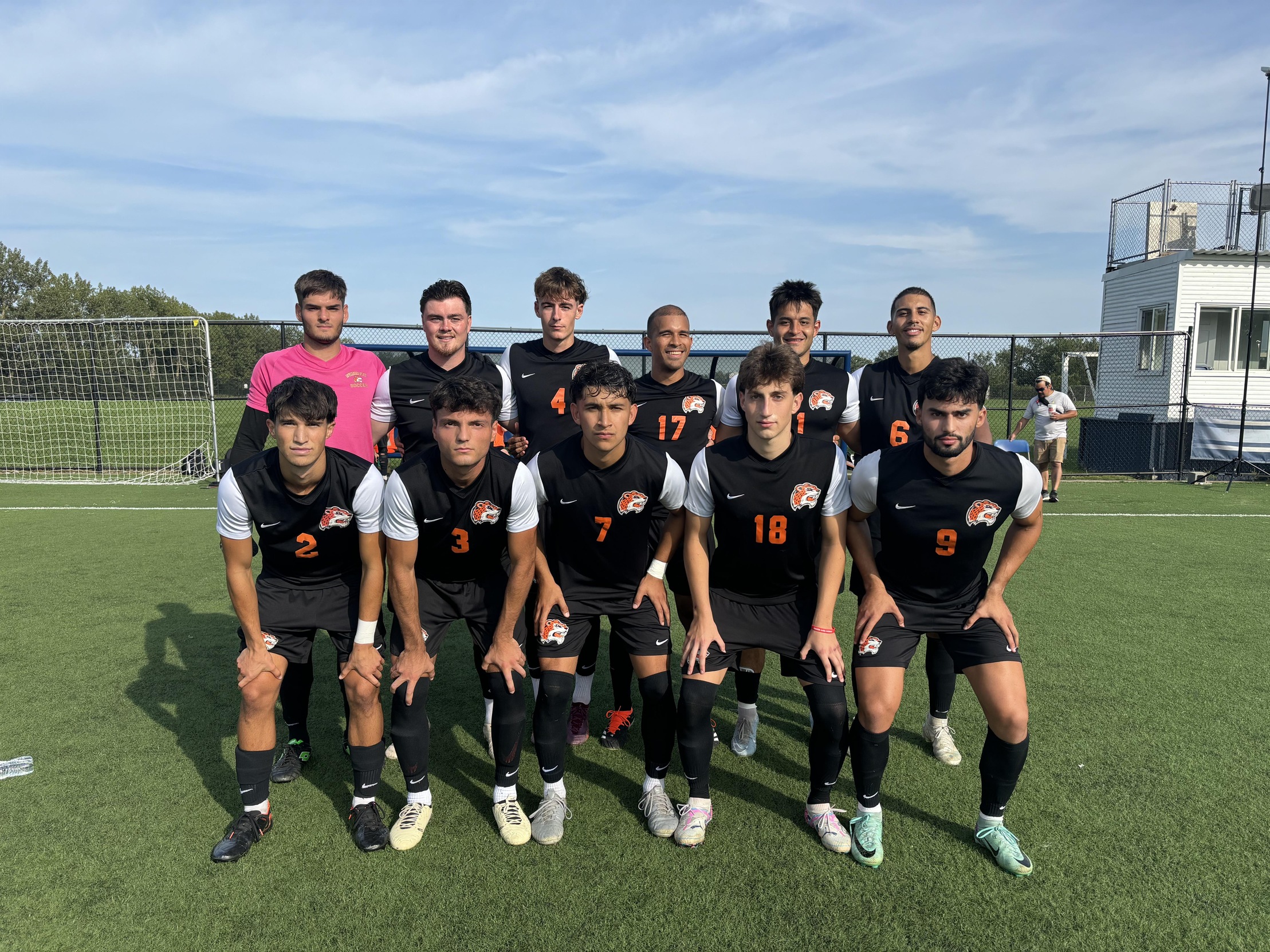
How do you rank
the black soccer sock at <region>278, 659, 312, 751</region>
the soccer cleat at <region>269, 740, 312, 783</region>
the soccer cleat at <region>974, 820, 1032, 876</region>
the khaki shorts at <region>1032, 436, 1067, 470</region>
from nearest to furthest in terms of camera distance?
the soccer cleat at <region>974, 820, 1032, 876</region> → the soccer cleat at <region>269, 740, 312, 783</region> → the black soccer sock at <region>278, 659, 312, 751</region> → the khaki shorts at <region>1032, 436, 1067, 470</region>

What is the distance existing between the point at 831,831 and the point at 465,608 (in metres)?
1.76

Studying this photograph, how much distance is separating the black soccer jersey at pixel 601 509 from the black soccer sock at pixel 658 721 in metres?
0.42

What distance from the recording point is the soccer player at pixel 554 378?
4.11 metres

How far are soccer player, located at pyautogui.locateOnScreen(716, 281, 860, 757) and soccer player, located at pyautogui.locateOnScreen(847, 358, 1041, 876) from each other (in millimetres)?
845

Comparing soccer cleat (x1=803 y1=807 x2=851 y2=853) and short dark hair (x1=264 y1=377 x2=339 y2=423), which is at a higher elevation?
short dark hair (x1=264 y1=377 x2=339 y2=423)

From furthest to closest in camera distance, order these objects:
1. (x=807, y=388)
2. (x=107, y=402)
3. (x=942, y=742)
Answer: (x=107, y=402) → (x=807, y=388) → (x=942, y=742)

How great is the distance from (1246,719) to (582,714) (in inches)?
139

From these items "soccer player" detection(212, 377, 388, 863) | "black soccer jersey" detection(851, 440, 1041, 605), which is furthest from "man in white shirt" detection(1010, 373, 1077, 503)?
"soccer player" detection(212, 377, 388, 863)

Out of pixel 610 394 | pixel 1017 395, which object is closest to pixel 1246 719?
pixel 610 394

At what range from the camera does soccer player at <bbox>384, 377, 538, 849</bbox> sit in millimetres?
3062

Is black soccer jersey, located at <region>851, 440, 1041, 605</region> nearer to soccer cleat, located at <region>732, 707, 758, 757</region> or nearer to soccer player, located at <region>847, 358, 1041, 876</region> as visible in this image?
soccer player, located at <region>847, 358, 1041, 876</region>

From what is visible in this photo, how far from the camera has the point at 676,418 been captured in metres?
4.12

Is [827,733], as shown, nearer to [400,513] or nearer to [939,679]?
[939,679]

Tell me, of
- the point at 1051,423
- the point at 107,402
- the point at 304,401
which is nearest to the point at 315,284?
the point at 304,401
